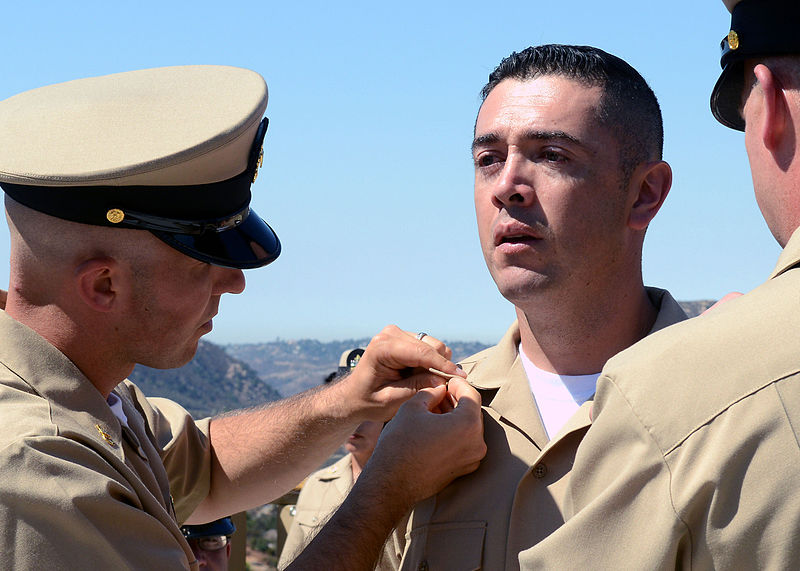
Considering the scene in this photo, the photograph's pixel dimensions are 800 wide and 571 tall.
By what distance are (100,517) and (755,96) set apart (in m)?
1.98

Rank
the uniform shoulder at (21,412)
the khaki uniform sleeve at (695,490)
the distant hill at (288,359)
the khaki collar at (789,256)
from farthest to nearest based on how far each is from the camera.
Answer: the distant hill at (288,359) < the uniform shoulder at (21,412) < the khaki collar at (789,256) < the khaki uniform sleeve at (695,490)

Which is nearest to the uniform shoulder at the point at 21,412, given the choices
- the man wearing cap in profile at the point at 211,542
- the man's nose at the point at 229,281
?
the man's nose at the point at 229,281

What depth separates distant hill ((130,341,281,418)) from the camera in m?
50.8

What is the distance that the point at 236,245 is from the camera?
9.76 feet

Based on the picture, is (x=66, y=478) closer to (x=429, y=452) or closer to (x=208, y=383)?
(x=429, y=452)

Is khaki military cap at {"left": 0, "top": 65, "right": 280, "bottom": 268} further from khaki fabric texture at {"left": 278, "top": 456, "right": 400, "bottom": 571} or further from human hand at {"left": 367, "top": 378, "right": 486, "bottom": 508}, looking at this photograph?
khaki fabric texture at {"left": 278, "top": 456, "right": 400, "bottom": 571}

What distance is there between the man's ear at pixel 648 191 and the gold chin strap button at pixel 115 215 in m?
1.76

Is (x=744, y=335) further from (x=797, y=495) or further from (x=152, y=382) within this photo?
(x=152, y=382)

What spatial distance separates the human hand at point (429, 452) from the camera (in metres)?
2.77

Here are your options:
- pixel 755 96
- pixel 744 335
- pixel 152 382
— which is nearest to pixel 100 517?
pixel 744 335

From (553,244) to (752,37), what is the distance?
3.78 feet

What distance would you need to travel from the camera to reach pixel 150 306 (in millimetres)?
2770

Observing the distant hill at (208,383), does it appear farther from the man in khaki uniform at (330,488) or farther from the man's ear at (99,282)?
the man's ear at (99,282)

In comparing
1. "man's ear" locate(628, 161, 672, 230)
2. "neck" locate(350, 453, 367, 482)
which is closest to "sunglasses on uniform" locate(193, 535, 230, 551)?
"neck" locate(350, 453, 367, 482)
